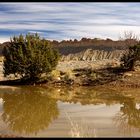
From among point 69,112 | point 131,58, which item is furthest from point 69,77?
point 69,112

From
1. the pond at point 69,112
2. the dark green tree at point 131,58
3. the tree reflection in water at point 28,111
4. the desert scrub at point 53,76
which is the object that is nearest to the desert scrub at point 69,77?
the desert scrub at point 53,76

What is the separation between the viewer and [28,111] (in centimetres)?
1669

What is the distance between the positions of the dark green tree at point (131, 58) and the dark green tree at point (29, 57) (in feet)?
16.2

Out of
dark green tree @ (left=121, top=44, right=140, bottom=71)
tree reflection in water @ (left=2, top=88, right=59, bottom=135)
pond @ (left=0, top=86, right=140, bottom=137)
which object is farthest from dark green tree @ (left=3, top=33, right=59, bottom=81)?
dark green tree @ (left=121, top=44, right=140, bottom=71)

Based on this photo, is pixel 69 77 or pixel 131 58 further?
pixel 131 58

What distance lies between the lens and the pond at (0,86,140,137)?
495 inches

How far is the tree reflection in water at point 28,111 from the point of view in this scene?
44.4 feet

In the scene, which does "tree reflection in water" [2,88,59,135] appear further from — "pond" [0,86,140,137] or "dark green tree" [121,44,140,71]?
"dark green tree" [121,44,140,71]

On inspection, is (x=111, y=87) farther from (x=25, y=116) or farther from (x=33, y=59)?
(x=25, y=116)

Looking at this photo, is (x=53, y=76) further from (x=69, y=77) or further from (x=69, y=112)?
(x=69, y=112)

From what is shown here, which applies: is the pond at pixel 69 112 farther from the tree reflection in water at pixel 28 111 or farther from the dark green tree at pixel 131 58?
the dark green tree at pixel 131 58

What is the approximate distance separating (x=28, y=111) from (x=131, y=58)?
12970 millimetres

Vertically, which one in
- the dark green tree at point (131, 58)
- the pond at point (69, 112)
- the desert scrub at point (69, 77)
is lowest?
the pond at point (69, 112)

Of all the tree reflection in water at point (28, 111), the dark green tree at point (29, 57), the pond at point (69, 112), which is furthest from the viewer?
the dark green tree at point (29, 57)
